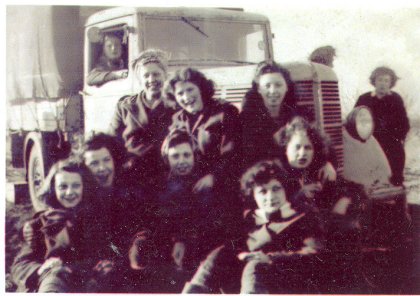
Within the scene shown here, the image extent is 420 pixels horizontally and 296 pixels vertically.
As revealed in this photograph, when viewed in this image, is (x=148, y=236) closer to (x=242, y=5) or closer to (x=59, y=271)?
(x=59, y=271)

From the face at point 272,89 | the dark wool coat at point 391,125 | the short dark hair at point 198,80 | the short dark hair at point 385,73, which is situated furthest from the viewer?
the short dark hair at point 385,73

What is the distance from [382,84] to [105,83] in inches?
86.9

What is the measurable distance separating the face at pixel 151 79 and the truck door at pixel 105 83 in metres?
0.09

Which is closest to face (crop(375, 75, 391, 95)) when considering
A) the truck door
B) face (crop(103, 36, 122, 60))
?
the truck door

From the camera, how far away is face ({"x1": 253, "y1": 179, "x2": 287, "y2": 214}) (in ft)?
11.4

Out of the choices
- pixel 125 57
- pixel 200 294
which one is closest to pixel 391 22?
pixel 125 57

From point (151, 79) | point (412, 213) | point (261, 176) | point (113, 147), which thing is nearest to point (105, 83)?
point (151, 79)

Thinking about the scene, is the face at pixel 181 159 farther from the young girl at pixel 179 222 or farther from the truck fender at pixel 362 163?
the truck fender at pixel 362 163

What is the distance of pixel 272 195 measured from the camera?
11.4 feet

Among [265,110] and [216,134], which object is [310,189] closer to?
[265,110]

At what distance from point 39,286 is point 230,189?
167 cm

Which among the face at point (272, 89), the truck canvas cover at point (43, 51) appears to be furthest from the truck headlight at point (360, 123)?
the truck canvas cover at point (43, 51)

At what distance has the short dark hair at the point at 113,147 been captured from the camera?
11.5 ft

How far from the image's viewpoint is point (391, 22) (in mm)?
3730
